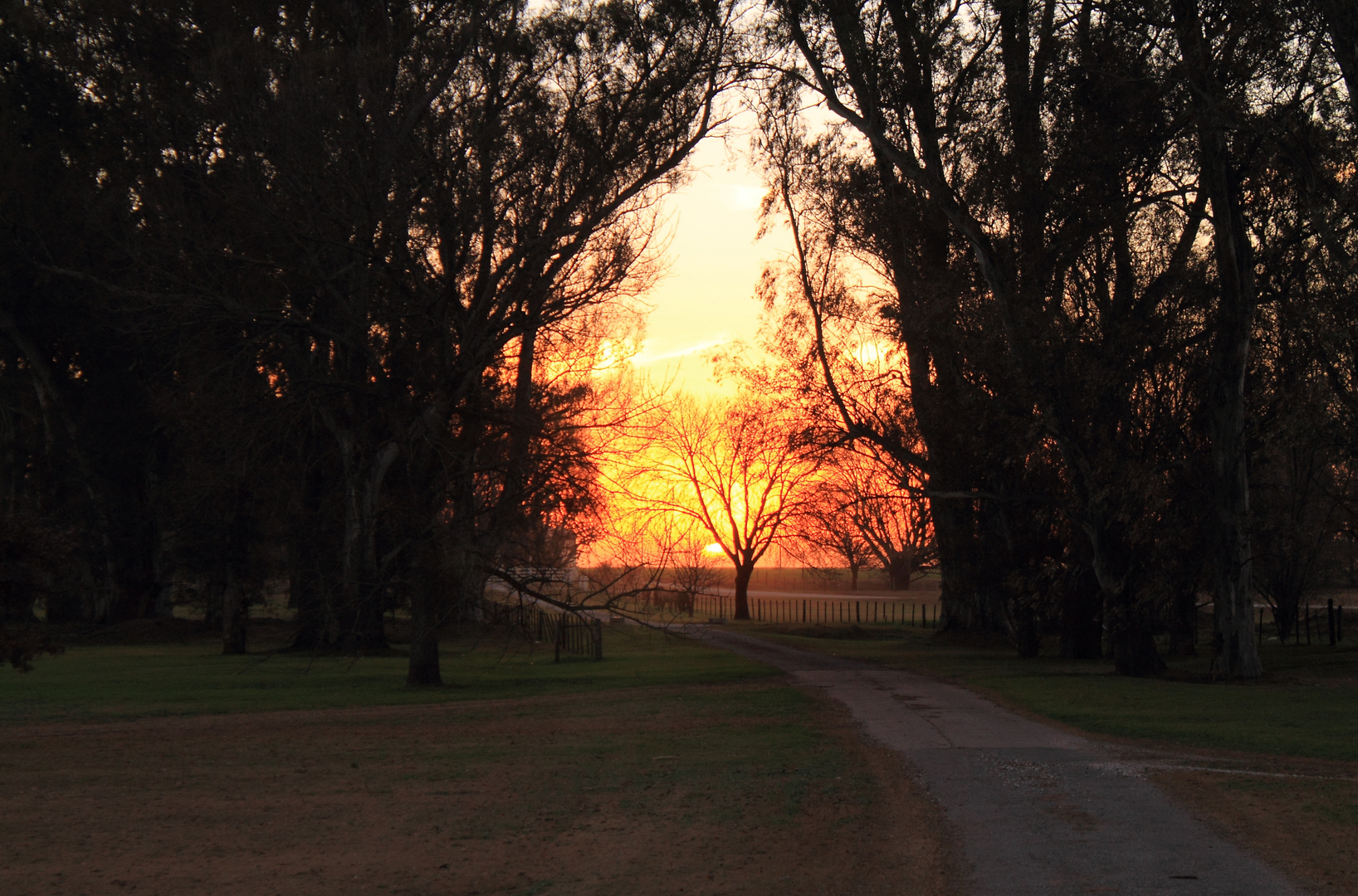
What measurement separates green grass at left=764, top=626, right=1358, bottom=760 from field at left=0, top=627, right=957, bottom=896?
3.73 m

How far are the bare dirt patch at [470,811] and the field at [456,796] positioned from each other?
0.03 meters

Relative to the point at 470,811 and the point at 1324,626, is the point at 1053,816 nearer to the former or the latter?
the point at 470,811

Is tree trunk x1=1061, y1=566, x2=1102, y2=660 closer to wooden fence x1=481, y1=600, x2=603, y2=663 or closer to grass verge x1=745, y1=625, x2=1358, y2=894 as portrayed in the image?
grass verge x1=745, y1=625, x2=1358, y2=894

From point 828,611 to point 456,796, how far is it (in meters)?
50.4

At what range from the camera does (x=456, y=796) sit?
1117 centimetres

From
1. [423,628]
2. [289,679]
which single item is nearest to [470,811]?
[423,628]

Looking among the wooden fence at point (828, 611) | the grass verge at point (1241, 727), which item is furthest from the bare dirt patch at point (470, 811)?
the wooden fence at point (828, 611)

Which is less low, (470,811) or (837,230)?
(837,230)

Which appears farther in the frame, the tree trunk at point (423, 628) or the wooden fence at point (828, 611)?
the wooden fence at point (828, 611)

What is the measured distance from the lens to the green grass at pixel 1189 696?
47.0 ft

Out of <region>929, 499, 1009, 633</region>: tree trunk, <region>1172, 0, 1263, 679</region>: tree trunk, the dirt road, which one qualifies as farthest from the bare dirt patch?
<region>929, 499, 1009, 633</region>: tree trunk

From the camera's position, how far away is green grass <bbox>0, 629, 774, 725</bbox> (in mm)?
19938

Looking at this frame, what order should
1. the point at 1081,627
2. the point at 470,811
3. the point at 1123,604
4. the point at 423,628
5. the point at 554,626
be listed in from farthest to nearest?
the point at 554,626, the point at 1081,627, the point at 1123,604, the point at 423,628, the point at 470,811

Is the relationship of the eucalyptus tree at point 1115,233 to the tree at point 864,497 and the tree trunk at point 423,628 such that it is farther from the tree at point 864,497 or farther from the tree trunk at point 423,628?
the tree trunk at point 423,628
